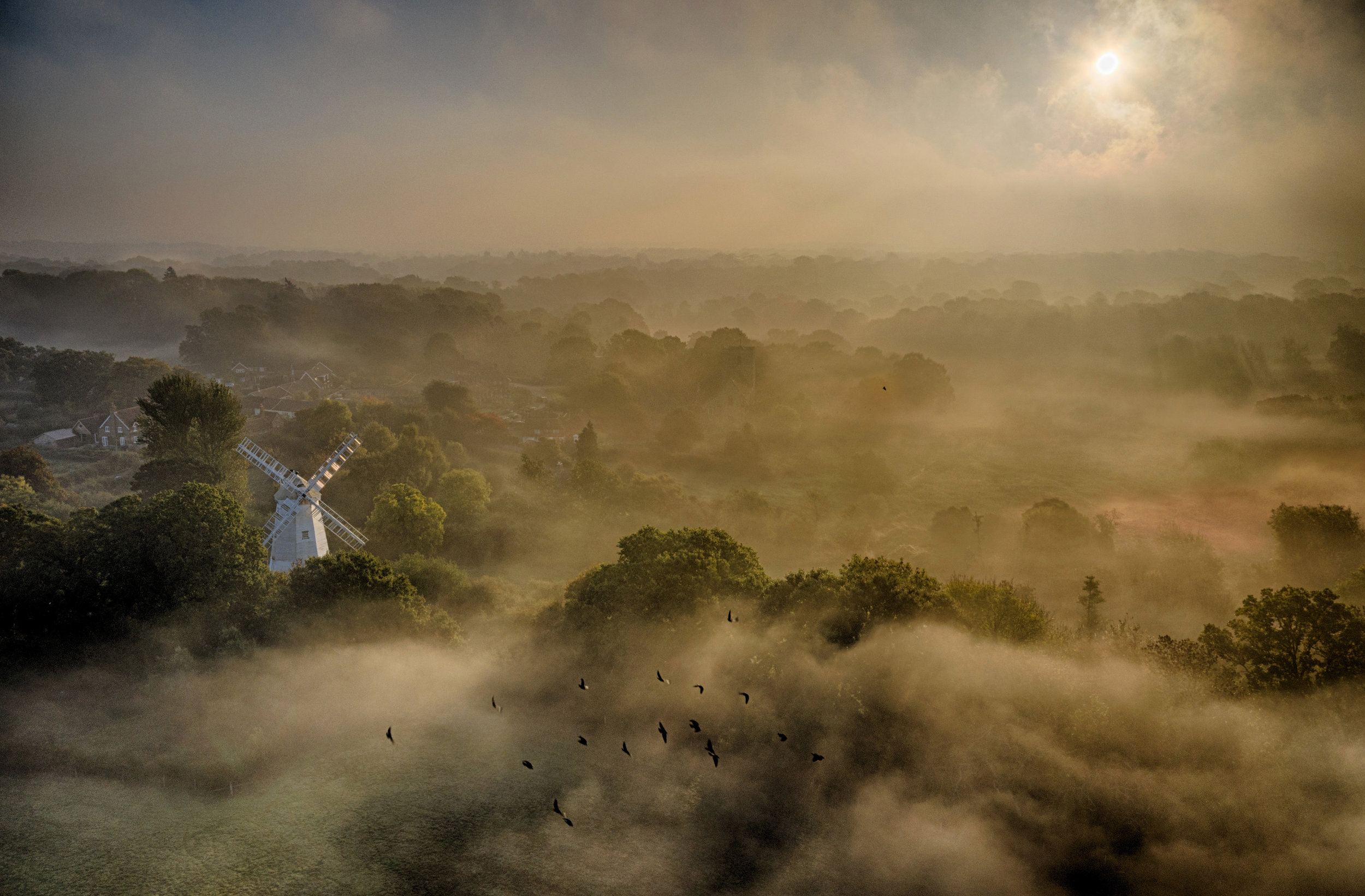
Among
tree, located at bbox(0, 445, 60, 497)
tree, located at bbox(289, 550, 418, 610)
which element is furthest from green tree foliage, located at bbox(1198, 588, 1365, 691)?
tree, located at bbox(0, 445, 60, 497)

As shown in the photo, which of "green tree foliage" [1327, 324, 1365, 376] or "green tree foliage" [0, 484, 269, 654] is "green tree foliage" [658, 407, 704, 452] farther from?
"green tree foliage" [1327, 324, 1365, 376]

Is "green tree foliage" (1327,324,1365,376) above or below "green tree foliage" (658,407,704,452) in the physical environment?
above

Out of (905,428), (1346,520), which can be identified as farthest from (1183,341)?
(1346,520)

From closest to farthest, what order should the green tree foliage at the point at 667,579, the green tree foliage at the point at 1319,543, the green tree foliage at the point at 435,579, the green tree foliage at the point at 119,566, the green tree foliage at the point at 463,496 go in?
the green tree foliage at the point at 119,566
the green tree foliage at the point at 667,579
the green tree foliage at the point at 435,579
the green tree foliage at the point at 1319,543
the green tree foliage at the point at 463,496

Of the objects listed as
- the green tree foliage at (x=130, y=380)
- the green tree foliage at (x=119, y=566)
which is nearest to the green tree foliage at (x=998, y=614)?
the green tree foliage at (x=119, y=566)

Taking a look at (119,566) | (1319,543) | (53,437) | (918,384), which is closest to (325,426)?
(53,437)

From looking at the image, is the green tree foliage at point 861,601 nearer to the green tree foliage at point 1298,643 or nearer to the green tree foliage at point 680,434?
the green tree foliage at point 1298,643

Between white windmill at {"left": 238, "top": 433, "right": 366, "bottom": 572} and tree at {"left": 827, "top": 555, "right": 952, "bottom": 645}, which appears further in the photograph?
white windmill at {"left": 238, "top": 433, "right": 366, "bottom": 572}
